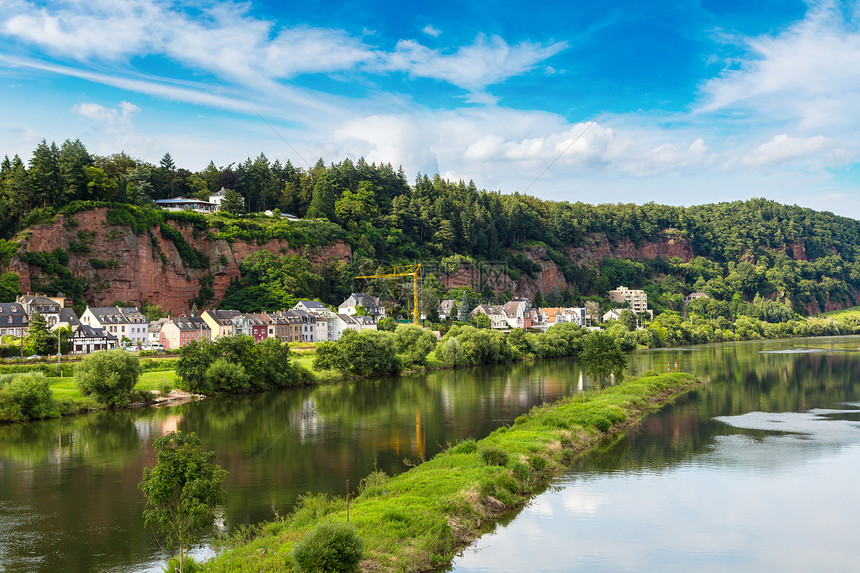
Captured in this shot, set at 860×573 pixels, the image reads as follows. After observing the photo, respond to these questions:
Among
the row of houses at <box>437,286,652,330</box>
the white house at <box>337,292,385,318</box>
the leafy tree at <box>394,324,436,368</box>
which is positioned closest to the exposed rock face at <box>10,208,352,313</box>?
the white house at <box>337,292,385,318</box>

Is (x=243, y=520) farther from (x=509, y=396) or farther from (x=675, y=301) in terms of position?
(x=675, y=301)

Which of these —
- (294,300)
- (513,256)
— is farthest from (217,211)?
(513,256)

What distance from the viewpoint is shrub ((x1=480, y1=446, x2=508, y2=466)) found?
2245 centimetres

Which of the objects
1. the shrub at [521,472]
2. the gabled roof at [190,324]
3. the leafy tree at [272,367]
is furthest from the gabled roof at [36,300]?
the shrub at [521,472]

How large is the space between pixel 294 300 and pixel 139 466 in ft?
171

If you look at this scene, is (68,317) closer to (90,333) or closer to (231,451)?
(90,333)

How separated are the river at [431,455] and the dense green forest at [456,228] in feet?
124

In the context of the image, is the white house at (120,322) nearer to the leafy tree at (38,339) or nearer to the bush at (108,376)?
the leafy tree at (38,339)

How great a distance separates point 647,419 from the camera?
34438 millimetres

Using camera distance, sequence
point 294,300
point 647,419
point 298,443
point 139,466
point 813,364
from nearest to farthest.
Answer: point 139,466, point 298,443, point 647,419, point 813,364, point 294,300

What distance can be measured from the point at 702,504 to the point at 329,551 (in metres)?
11.8

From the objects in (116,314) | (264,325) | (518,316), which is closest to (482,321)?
(518,316)

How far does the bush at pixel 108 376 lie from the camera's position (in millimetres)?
37219

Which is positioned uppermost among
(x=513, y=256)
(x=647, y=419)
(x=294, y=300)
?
(x=513, y=256)
